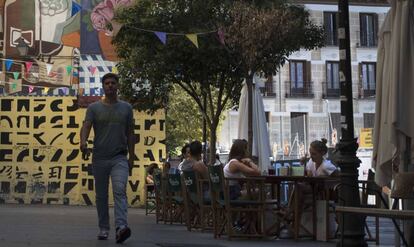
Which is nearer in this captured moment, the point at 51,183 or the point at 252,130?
the point at 252,130

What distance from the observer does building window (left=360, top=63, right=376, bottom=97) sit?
4469 centimetres

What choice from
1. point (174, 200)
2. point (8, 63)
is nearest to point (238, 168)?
point (174, 200)

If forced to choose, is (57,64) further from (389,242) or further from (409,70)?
(409,70)

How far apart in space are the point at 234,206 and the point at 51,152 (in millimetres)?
14393

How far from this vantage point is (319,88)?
44.7m

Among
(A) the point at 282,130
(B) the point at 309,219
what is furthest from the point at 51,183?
(A) the point at 282,130

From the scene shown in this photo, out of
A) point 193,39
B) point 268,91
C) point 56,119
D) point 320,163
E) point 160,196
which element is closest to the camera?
point 320,163

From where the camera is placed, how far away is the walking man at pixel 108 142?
8.61m

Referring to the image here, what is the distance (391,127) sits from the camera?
712cm

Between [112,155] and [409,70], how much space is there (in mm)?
3674

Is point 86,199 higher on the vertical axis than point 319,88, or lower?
lower

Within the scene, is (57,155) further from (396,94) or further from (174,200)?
(396,94)

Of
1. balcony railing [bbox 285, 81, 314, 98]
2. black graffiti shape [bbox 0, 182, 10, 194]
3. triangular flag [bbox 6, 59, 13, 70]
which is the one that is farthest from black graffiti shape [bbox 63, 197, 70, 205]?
balcony railing [bbox 285, 81, 314, 98]

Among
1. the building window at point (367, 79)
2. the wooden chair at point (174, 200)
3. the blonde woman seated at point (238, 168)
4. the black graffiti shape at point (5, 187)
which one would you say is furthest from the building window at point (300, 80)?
the blonde woman seated at point (238, 168)
